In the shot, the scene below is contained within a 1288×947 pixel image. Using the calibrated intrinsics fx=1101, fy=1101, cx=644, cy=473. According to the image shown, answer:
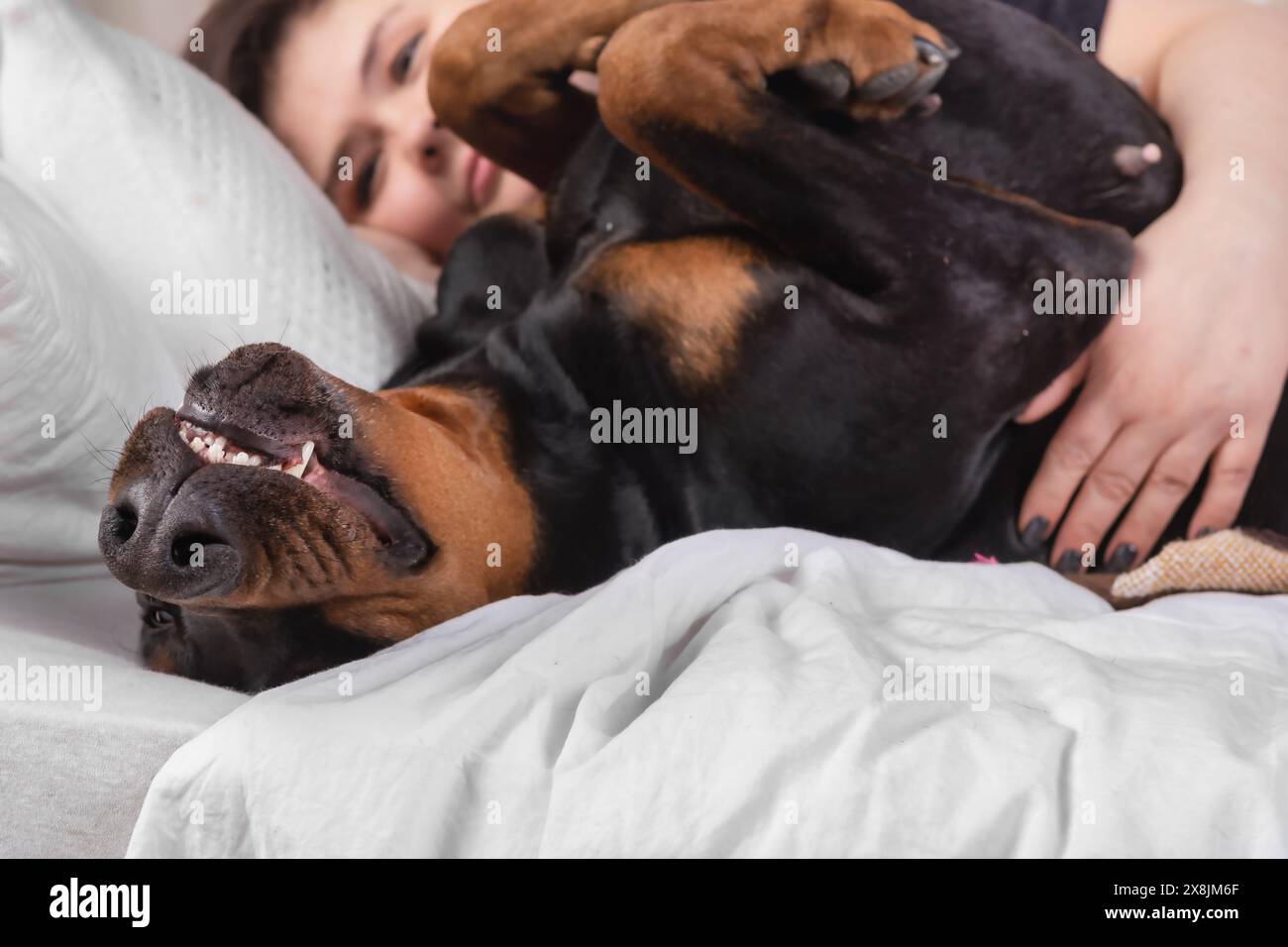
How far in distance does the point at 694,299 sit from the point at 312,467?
0.55 meters

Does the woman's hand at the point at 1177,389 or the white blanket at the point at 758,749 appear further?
the woman's hand at the point at 1177,389

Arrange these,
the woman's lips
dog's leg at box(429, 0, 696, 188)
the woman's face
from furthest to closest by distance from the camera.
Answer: the woman's lips → the woman's face → dog's leg at box(429, 0, 696, 188)

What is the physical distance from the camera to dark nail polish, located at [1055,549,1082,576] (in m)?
1.55

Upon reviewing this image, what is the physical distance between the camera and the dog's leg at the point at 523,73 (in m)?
1.64

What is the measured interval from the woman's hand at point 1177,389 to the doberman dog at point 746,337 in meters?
0.07

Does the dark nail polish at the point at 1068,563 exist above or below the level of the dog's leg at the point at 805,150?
below

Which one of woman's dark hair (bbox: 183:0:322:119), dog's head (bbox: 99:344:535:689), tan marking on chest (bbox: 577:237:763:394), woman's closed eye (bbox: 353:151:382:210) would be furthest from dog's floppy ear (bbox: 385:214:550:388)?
woman's dark hair (bbox: 183:0:322:119)

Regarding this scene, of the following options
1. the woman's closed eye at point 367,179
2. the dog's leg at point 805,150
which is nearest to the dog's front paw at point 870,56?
the dog's leg at point 805,150

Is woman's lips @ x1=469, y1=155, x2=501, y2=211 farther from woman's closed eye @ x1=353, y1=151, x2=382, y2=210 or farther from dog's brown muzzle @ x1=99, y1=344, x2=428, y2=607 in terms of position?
dog's brown muzzle @ x1=99, y1=344, x2=428, y2=607

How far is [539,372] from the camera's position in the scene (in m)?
1.53

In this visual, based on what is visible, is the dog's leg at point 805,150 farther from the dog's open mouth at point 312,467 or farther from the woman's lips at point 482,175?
the woman's lips at point 482,175

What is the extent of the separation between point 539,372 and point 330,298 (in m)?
0.40

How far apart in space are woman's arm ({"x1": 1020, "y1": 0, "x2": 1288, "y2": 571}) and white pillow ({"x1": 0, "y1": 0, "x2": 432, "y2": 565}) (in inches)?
41.9

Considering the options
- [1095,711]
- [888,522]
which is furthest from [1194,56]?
[1095,711]
